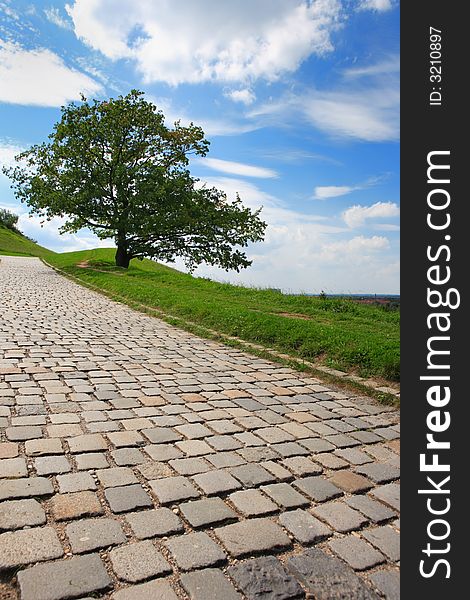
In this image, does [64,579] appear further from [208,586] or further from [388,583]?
[388,583]

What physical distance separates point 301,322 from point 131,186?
2094 cm

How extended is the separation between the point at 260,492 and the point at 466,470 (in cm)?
131

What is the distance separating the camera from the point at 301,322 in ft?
34.3

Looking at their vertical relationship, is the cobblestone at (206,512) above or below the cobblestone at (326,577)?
above

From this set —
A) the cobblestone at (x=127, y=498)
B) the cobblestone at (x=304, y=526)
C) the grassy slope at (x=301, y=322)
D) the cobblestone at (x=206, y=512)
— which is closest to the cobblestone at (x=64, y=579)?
the cobblestone at (x=127, y=498)

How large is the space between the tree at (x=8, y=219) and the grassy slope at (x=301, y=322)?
7234 centimetres

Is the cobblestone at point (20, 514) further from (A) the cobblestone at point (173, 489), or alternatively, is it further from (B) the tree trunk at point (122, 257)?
(B) the tree trunk at point (122, 257)

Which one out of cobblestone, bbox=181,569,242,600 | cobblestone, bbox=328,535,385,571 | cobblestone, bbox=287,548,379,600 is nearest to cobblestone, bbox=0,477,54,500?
cobblestone, bbox=181,569,242,600

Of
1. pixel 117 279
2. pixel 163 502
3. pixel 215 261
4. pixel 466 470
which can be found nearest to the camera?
pixel 466 470

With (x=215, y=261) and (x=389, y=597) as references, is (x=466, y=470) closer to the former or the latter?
(x=389, y=597)

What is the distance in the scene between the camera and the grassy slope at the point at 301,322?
756 centimetres

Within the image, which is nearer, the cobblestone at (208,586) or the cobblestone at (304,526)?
the cobblestone at (208,586)

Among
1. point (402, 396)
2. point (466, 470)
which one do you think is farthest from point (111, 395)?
point (466, 470)

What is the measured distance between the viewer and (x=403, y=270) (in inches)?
135
